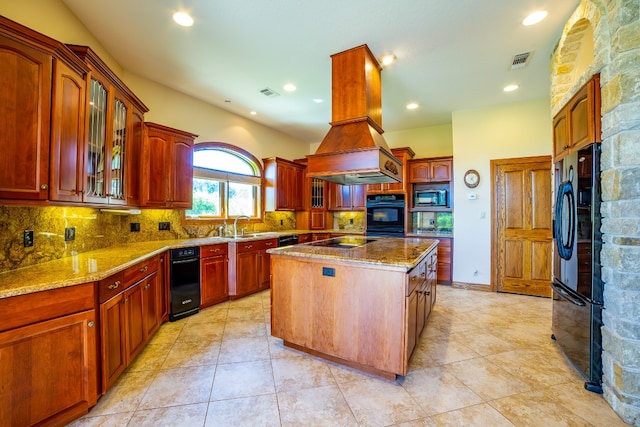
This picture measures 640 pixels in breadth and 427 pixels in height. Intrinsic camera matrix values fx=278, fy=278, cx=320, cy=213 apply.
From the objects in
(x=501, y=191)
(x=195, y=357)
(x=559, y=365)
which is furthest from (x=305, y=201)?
(x=559, y=365)

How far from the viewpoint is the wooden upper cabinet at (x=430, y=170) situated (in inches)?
196

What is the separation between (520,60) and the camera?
3199 millimetres

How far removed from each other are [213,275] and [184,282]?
430mm

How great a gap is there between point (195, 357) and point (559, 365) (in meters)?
3.13

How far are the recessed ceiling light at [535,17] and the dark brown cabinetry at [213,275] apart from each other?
4.13 metres

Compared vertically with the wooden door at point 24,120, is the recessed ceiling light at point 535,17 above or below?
above

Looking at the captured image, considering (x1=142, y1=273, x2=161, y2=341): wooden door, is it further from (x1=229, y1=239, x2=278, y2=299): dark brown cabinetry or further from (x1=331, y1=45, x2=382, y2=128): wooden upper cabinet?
(x1=331, y1=45, x2=382, y2=128): wooden upper cabinet

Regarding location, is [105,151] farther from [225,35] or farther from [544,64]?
[544,64]

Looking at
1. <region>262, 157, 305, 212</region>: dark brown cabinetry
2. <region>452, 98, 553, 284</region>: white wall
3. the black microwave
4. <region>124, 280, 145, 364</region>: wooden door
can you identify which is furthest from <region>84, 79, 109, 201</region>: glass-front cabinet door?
<region>452, 98, 553, 284</region>: white wall

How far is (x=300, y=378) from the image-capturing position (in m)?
2.17

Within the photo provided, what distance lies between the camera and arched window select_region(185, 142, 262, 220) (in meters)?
4.34

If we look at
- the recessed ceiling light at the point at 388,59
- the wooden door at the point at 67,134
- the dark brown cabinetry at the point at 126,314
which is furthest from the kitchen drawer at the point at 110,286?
the recessed ceiling light at the point at 388,59

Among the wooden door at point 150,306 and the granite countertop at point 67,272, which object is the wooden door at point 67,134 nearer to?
the granite countertop at point 67,272

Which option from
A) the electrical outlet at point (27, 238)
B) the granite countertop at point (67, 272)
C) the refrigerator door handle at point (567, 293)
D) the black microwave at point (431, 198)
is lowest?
the refrigerator door handle at point (567, 293)
